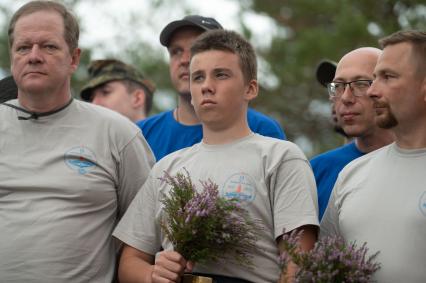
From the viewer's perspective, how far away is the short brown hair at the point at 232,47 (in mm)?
5102

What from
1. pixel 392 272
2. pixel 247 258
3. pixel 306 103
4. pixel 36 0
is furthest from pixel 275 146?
pixel 306 103

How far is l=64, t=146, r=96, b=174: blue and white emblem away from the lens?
510 cm

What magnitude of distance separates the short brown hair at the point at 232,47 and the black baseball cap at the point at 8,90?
1.46 m

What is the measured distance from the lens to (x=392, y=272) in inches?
165

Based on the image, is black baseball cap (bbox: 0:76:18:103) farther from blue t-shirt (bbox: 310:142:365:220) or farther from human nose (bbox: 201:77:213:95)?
blue t-shirt (bbox: 310:142:365:220)

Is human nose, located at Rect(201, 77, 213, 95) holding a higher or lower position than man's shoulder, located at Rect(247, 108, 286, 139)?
lower

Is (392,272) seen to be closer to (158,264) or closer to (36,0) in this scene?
(158,264)

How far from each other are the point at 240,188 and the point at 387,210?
773 millimetres

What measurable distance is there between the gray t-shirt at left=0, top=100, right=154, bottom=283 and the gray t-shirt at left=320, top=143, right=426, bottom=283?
1.25m

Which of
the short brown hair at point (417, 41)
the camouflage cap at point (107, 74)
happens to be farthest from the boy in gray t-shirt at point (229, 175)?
the camouflage cap at point (107, 74)

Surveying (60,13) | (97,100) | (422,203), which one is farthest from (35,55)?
(97,100)

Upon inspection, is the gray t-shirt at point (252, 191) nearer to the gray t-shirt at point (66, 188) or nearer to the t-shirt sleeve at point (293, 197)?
the t-shirt sleeve at point (293, 197)

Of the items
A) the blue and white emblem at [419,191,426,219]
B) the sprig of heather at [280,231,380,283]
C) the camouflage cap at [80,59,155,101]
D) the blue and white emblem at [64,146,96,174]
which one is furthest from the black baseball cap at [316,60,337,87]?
the camouflage cap at [80,59,155,101]

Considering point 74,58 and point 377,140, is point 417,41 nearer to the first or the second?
point 377,140
